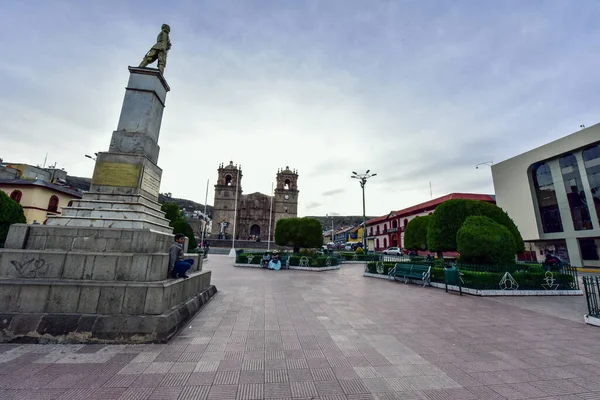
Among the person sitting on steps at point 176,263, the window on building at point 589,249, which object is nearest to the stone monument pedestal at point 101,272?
the person sitting on steps at point 176,263

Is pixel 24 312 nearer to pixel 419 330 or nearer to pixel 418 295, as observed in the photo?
pixel 419 330

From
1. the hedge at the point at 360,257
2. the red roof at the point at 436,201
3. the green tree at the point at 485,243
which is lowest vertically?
the hedge at the point at 360,257

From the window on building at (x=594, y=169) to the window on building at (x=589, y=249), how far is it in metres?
3.08

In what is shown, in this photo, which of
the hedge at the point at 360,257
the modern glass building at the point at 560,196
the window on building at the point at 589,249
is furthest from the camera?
the hedge at the point at 360,257

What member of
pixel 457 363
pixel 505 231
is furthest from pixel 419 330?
pixel 505 231

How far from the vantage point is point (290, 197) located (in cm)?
6384

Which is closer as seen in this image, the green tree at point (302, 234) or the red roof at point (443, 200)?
the green tree at point (302, 234)

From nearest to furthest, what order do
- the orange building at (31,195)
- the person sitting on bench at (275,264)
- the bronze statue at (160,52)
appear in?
the bronze statue at (160,52), the person sitting on bench at (275,264), the orange building at (31,195)

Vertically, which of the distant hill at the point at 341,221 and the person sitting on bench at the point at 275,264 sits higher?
the distant hill at the point at 341,221

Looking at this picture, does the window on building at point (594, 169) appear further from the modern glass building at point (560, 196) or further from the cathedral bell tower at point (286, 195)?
the cathedral bell tower at point (286, 195)

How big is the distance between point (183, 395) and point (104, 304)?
2458mm

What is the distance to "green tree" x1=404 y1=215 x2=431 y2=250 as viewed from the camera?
25.0 m

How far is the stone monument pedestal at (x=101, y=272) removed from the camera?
12.8 feet

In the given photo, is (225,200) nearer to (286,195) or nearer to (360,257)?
(286,195)
